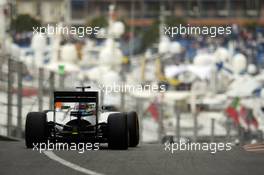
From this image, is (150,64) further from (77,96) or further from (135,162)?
(135,162)

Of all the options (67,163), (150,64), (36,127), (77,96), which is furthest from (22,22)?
(67,163)

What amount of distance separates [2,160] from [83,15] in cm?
11726

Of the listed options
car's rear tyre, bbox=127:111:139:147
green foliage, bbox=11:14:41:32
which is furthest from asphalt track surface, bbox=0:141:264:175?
green foliage, bbox=11:14:41:32

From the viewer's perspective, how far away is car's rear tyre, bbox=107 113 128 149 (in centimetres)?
1967

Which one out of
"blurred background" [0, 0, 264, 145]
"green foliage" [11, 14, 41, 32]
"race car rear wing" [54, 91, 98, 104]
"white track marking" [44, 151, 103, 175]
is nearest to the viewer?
"white track marking" [44, 151, 103, 175]

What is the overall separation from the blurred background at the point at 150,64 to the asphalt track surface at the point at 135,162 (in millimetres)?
7018

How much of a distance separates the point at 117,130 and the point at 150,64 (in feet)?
276

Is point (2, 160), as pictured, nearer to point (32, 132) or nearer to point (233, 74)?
point (32, 132)

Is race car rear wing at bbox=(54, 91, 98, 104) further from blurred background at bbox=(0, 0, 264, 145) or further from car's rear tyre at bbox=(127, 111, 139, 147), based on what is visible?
blurred background at bbox=(0, 0, 264, 145)

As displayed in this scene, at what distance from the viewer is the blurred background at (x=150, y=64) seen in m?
30.5

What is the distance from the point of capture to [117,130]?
19734 mm

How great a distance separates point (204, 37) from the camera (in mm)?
133250

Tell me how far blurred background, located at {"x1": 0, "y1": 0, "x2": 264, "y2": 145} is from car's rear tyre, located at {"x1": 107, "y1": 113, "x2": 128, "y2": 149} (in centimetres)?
621

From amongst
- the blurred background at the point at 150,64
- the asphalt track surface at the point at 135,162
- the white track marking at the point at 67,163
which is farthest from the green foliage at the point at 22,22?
the white track marking at the point at 67,163
